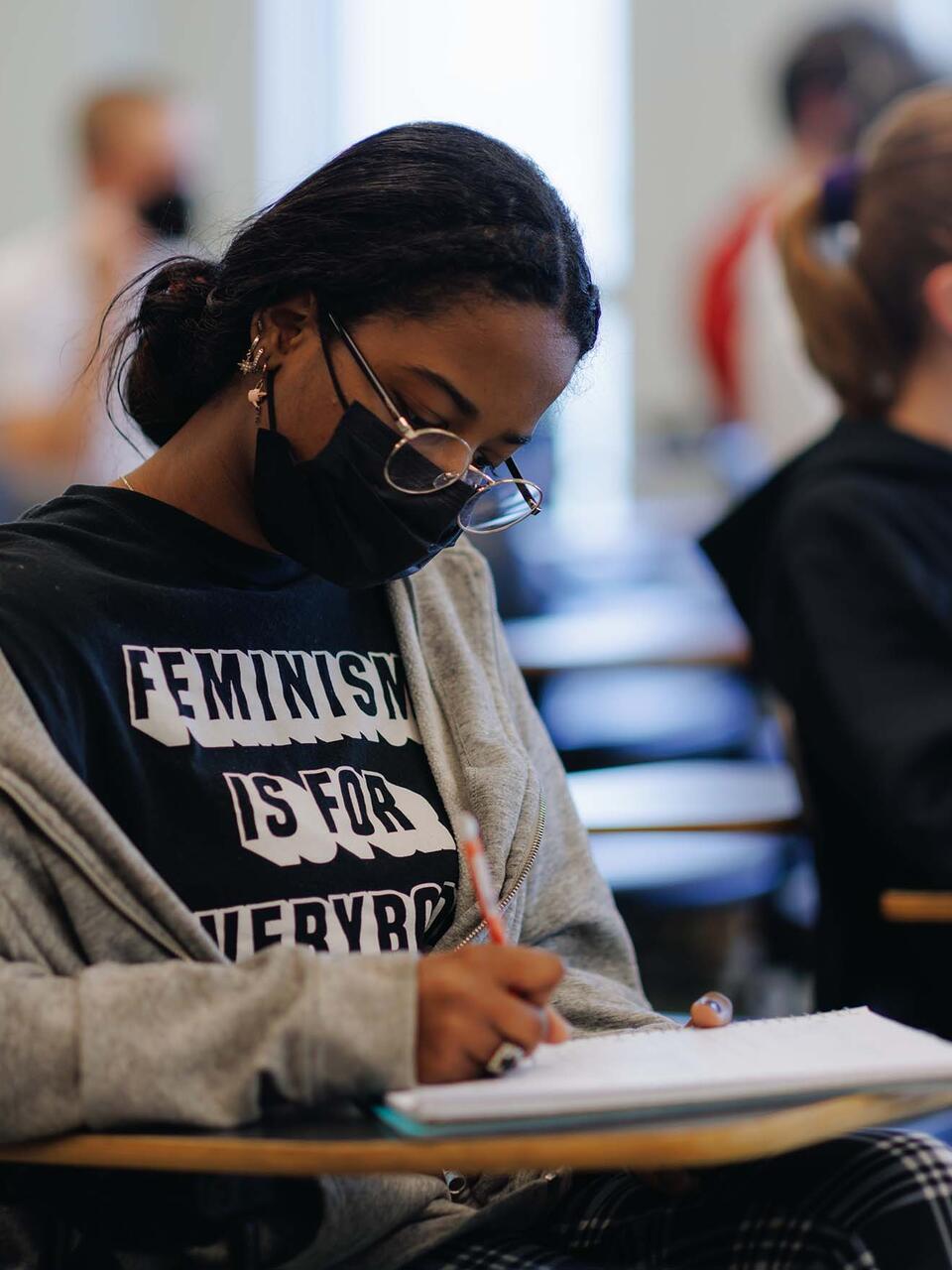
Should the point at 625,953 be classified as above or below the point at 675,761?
above

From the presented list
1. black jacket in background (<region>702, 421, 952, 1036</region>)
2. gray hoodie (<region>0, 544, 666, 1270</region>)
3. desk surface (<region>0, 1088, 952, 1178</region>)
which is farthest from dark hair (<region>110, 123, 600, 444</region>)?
black jacket in background (<region>702, 421, 952, 1036</region>)

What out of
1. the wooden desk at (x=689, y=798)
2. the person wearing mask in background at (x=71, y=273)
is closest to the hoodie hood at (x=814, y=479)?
the wooden desk at (x=689, y=798)

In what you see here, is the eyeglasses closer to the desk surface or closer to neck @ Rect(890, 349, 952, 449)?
the desk surface

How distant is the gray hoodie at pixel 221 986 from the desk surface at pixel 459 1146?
0.02m

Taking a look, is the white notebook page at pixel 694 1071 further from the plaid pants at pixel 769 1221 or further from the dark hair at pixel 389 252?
the dark hair at pixel 389 252

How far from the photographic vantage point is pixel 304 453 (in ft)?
3.99

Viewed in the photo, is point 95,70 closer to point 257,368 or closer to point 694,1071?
point 257,368

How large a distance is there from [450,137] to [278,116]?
5.74 m

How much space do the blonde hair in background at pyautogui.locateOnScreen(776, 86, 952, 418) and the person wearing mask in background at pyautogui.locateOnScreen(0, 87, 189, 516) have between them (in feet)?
5.48

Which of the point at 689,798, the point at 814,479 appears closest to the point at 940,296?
the point at 814,479

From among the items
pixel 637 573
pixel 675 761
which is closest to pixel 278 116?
pixel 637 573

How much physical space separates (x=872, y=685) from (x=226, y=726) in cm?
90

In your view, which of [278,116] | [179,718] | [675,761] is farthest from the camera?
[278,116]

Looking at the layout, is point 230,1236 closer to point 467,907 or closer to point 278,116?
point 467,907
